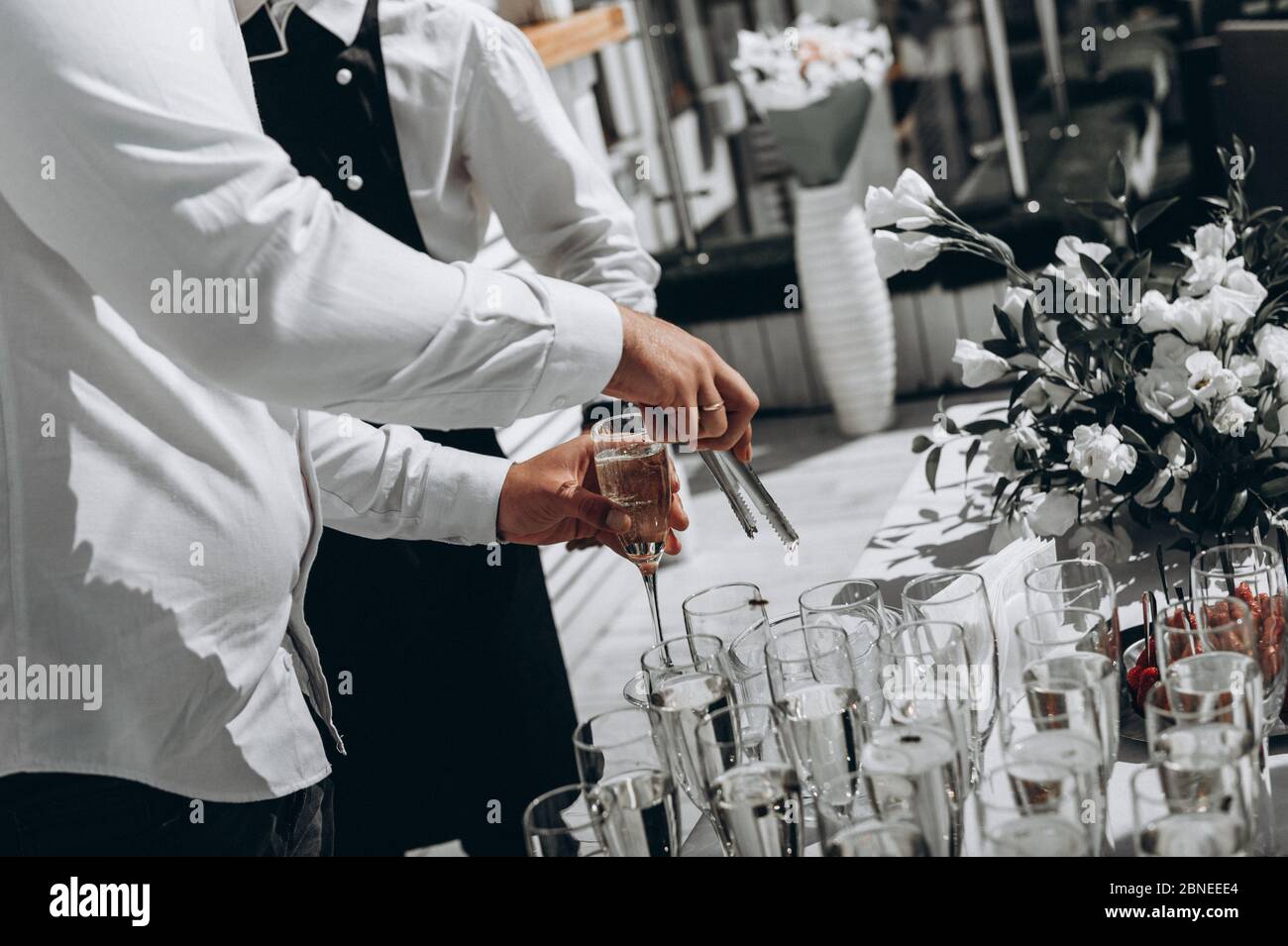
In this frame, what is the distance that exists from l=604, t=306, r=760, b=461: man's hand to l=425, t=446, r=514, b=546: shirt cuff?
14.0 inches

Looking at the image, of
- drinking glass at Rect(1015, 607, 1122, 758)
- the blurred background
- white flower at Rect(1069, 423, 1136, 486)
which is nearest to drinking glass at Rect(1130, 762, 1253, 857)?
drinking glass at Rect(1015, 607, 1122, 758)

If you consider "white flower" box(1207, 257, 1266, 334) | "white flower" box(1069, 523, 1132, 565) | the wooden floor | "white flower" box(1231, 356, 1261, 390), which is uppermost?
"white flower" box(1207, 257, 1266, 334)

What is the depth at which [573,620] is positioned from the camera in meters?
3.57

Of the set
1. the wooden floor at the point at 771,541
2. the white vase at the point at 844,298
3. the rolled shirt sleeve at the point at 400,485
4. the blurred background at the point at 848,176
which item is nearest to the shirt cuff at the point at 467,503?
the rolled shirt sleeve at the point at 400,485

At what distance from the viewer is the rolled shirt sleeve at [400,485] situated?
141cm

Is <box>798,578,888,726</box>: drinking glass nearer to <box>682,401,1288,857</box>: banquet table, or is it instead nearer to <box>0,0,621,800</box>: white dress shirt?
<box>682,401,1288,857</box>: banquet table

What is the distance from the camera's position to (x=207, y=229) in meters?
0.85

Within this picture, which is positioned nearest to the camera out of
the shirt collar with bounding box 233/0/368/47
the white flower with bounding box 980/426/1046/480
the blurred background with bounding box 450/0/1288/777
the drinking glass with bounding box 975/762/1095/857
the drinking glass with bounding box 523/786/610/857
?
the drinking glass with bounding box 975/762/1095/857

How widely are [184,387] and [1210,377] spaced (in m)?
0.89

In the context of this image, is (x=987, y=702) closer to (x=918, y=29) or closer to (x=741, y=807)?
(x=741, y=807)

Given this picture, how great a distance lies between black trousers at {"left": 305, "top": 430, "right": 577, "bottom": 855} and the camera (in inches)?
77.6

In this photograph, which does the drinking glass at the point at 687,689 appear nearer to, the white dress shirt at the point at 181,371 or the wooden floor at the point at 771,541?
the white dress shirt at the point at 181,371

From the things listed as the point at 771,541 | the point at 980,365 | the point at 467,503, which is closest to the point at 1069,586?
the point at 980,365

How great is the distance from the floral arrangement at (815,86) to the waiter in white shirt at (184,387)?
344cm
